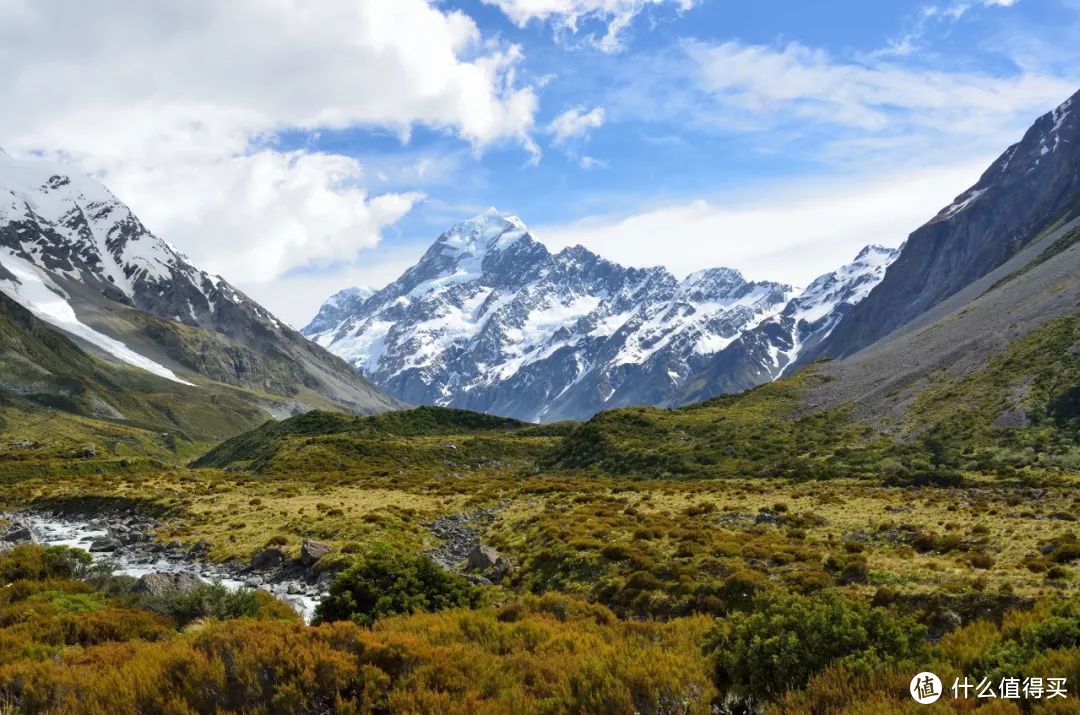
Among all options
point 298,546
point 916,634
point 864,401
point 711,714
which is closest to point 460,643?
point 711,714

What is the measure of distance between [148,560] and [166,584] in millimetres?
15076

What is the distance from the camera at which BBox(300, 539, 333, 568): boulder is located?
30953 mm

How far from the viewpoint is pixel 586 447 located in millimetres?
88188

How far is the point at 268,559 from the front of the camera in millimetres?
32562

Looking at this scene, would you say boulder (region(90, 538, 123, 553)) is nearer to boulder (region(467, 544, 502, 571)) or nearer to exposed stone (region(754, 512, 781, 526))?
boulder (region(467, 544, 502, 571))

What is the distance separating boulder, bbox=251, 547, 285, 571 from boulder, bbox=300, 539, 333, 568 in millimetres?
1290

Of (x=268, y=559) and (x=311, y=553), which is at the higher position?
(x=311, y=553)

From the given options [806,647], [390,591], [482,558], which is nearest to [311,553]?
[482,558]

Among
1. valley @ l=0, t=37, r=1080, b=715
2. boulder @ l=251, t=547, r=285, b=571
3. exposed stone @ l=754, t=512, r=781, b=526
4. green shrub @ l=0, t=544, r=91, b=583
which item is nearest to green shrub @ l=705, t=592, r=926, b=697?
valley @ l=0, t=37, r=1080, b=715

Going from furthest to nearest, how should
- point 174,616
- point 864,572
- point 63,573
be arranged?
point 63,573
point 864,572
point 174,616

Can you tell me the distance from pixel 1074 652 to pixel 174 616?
806 inches

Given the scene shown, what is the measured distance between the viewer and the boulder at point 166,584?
21.3 metres

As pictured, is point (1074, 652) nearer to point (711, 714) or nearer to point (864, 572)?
point (711, 714)

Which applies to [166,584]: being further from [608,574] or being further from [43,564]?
[608,574]
